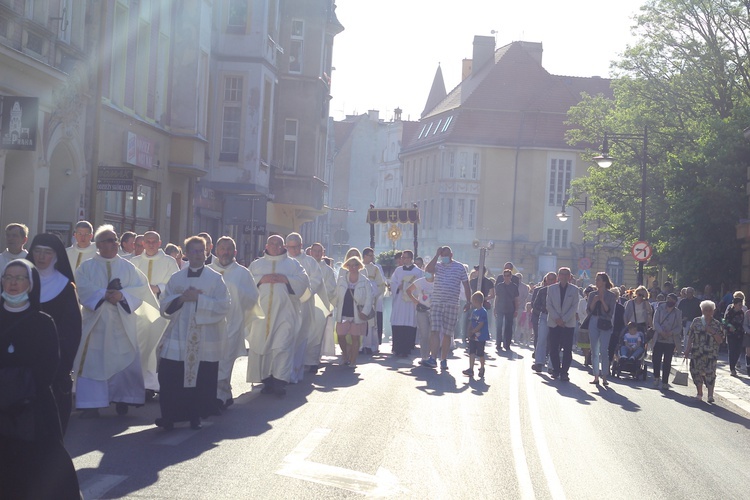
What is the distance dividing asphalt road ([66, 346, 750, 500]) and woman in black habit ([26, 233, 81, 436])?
771 millimetres

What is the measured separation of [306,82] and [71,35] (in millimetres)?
22413

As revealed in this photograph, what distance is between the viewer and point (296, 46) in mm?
45500

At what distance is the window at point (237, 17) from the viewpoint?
119 ft

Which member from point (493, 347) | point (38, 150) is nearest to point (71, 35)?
point (38, 150)

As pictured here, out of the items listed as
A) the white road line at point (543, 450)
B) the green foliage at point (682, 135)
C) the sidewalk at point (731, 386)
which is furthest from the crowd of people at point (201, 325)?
the green foliage at point (682, 135)

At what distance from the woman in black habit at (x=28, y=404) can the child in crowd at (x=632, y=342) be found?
16894mm

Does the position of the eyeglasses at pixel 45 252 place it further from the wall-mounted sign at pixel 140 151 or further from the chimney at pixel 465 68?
the chimney at pixel 465 68

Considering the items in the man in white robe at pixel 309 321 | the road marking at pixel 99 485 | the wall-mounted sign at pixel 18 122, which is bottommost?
the road marking at pixel 99 485

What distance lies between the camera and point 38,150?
21.7m

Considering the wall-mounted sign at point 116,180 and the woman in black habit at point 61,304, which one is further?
the wall-mounted sign at point 116,180

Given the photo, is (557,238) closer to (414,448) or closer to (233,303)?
Result: (233,303)

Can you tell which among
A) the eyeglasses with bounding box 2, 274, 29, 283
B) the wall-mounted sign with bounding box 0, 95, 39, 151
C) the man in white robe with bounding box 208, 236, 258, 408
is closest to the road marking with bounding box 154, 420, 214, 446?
the man in white robe with bounding box 208, 236, 258, 408

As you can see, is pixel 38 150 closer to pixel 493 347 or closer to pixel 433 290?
pixel 433 290

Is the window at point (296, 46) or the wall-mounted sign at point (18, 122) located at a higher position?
the window at point (296, 46)
